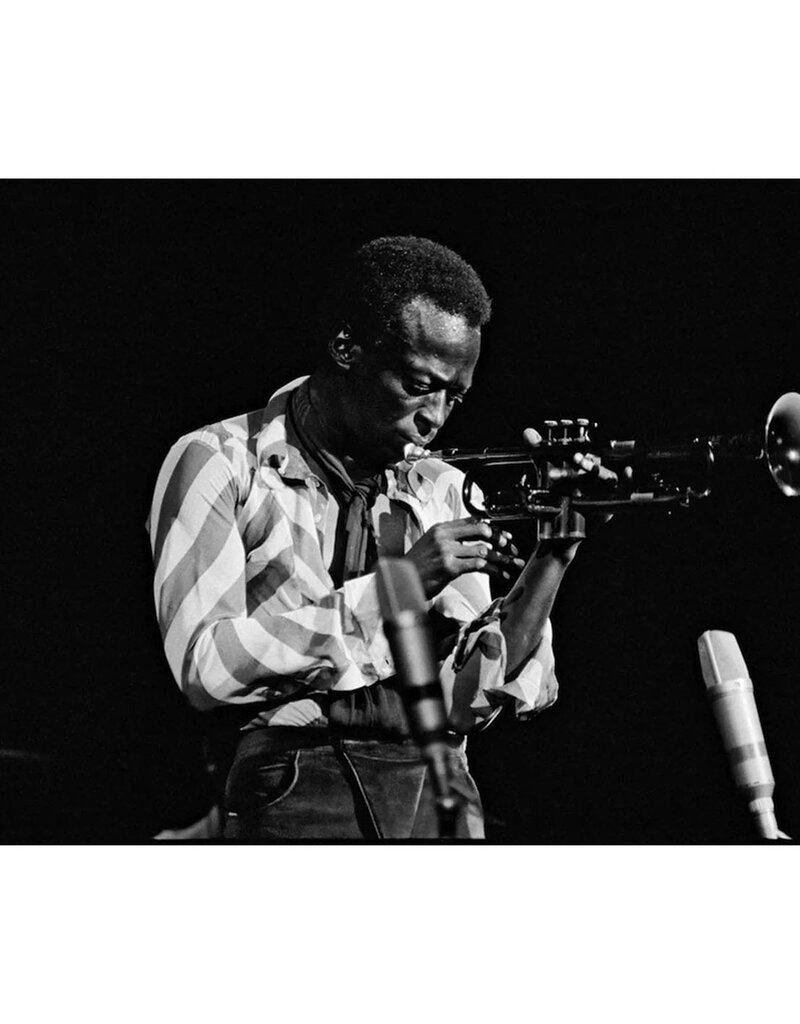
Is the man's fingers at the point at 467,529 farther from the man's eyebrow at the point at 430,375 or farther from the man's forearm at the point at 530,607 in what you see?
the man's eyebrow at the point at 430,375

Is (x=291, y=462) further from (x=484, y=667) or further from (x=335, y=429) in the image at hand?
(x=484, y=667)

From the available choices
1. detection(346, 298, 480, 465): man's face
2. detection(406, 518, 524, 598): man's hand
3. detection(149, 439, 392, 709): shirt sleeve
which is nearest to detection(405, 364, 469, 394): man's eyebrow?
detection(346, 298, 480, 465): man's face

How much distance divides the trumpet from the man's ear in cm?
22

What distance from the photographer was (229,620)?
2.74 metres

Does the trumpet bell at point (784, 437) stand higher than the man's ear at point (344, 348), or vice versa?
the man's ear at point (344, 348)

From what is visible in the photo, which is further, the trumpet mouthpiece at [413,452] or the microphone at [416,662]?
the trumpet mouthpiece at [413,452]

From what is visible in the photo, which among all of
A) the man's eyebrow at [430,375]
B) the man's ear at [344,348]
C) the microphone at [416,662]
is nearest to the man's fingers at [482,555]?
the microphone at [416,662]

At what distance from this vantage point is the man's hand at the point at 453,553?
106 inches

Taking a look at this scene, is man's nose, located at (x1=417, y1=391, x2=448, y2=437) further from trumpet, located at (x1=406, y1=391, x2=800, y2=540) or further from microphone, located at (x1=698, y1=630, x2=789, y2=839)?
microphone, located at (x1=698, y1=630, x2=789, y2=839)

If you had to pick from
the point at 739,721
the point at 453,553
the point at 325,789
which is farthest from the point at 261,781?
the point at 739,721

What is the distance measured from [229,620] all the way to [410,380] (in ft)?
1.97

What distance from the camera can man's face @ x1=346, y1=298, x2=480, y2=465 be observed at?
2859 millimetres

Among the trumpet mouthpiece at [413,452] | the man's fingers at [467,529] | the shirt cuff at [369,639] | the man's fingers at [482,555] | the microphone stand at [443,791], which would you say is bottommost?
the microphone stand at [443,791]

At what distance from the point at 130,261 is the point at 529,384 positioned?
87cm
